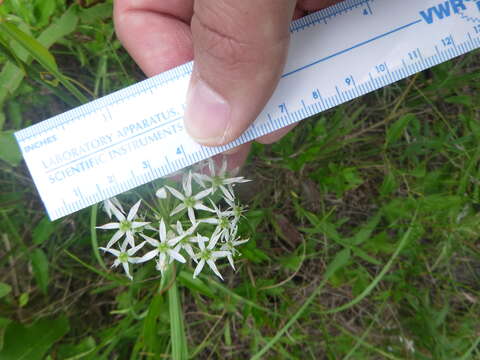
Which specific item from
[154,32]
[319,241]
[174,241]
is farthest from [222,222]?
[154,32]

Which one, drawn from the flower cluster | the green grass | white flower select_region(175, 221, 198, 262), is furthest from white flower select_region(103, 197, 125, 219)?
the green grass

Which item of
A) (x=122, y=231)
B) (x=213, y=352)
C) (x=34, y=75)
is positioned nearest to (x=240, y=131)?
(x=122, y=231)

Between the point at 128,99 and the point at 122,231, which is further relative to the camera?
the point at 122,231

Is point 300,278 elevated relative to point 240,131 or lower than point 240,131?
lower

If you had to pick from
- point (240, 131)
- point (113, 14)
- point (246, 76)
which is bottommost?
point (240, 131)

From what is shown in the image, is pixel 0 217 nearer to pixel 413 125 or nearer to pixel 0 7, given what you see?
pixel 0 7

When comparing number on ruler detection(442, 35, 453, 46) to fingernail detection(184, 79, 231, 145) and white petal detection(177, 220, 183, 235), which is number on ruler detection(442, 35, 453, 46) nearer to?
fingernail detection(184, 79, 231, 145)
